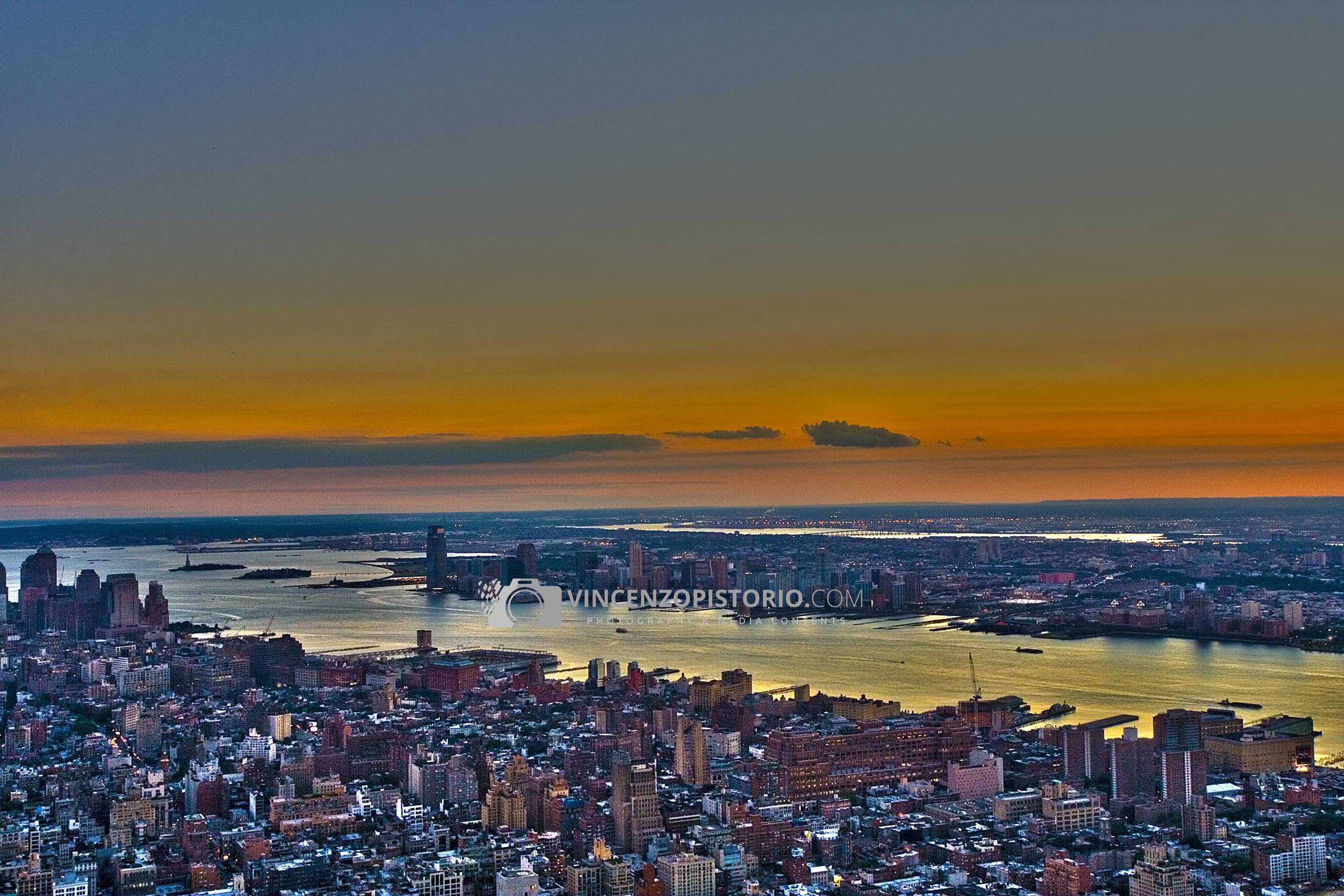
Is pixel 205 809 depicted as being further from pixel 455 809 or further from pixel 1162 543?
pixel 1162 543

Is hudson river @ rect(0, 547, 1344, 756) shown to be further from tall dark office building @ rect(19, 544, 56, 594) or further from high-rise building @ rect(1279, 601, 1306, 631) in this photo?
high-rise building @ rect(1279, 601, 1306, 631)

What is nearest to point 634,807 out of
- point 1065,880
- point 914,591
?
point 1065,880

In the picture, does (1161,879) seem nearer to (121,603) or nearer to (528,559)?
(121,603)

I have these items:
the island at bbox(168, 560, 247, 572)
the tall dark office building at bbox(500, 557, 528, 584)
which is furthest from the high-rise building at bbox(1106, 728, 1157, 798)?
the island at bbox(168, 560, 247, 572)

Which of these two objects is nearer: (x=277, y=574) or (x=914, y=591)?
(x=914, y=591)

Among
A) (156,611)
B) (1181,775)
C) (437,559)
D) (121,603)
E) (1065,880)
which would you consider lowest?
(1065,880)

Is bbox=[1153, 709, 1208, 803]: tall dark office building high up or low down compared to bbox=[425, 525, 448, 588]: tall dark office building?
down
